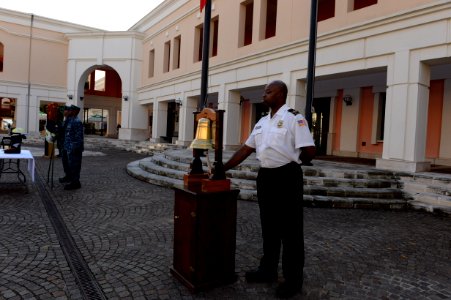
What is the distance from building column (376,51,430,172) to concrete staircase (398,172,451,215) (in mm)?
634

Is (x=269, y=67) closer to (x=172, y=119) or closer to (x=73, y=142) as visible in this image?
(x=73, y=142)

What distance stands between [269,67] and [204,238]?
11.1m

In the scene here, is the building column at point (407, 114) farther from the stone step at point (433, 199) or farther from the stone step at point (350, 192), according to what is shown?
the stone step at point (350, 192)

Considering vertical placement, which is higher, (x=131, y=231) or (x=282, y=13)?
(x=282, y=13)

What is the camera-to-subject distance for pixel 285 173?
3.48m

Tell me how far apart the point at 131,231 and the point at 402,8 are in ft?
28.0

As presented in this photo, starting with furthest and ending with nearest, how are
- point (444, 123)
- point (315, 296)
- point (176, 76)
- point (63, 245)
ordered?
point (176, 76), point (444, 123), point (63, 245), point (315, 296)

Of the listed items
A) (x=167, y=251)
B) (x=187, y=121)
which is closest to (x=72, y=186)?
(x=167, y=251)

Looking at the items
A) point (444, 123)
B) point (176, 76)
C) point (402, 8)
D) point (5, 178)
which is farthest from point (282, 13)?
point (5, 178)

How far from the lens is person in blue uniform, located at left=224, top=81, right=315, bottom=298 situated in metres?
3.45

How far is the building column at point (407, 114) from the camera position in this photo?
909 centimetres

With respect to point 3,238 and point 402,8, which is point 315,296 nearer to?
point 3,238

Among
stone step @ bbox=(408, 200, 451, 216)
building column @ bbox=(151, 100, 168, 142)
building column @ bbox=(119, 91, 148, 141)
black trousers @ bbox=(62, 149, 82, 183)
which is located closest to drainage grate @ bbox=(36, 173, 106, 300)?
black trousers @ bbox=(62, 149, 82, 183)

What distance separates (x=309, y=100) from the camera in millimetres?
9586
